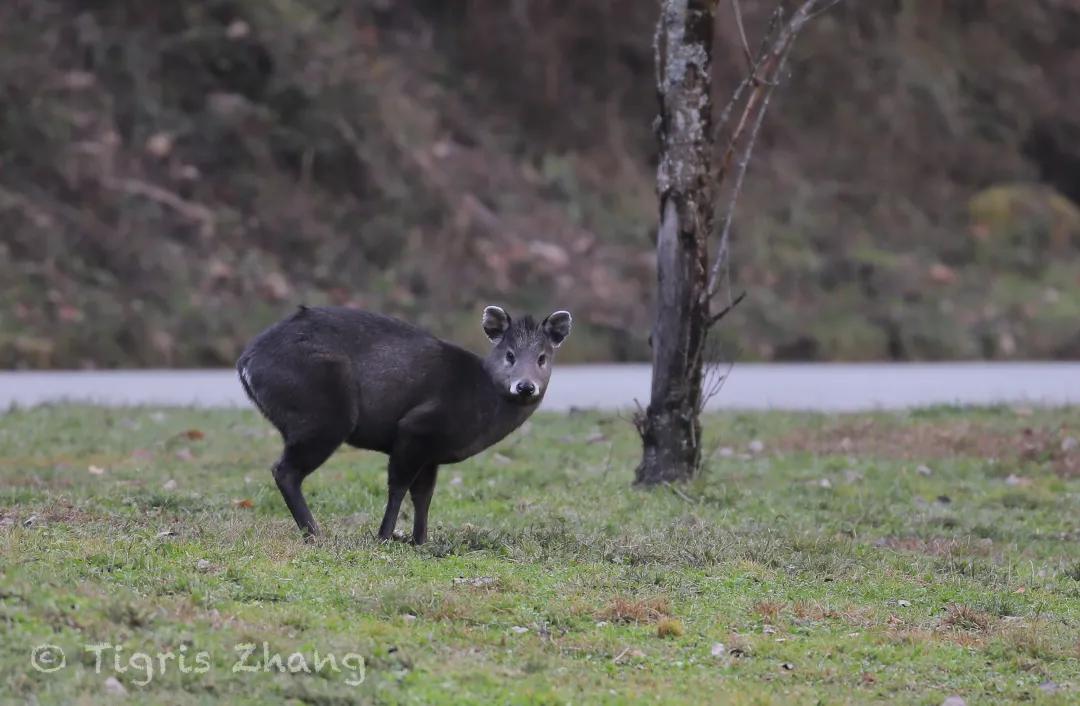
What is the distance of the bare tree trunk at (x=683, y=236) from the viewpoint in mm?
13297

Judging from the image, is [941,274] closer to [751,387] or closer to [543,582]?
[751,387]

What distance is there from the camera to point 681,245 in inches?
523

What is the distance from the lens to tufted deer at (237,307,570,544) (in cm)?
1016

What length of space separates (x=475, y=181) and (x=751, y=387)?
378 inches

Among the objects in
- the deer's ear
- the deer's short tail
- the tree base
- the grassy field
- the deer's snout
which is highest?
the deer's ear

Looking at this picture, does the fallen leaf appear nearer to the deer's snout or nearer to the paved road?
the paved road

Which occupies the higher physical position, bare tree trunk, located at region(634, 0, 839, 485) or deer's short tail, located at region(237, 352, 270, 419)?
bare tree trunk, located at region(634, 0, 839, 485)

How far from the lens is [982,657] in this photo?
837cm

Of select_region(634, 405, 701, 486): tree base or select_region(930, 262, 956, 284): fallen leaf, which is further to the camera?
select_region(930, 262, 956, 284): fallen leaf

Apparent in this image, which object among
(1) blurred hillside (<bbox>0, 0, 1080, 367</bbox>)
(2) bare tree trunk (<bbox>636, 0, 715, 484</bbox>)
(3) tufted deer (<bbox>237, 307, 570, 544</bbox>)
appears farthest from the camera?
(1) blurred hillside (<bbox>0, 0, 1080, 367</bbox>)

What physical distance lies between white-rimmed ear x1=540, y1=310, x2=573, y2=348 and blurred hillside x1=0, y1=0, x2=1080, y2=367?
14460mm

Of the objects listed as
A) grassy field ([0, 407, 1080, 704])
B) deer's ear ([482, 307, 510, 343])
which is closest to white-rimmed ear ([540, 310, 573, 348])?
deer's ear ([482, 307, 510, 343])
